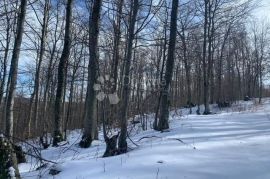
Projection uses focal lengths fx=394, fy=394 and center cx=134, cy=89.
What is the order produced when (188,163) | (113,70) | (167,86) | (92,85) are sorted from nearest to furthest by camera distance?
1. (188,163)
2. (92,85)
3. (167,86)
4. (113,70)

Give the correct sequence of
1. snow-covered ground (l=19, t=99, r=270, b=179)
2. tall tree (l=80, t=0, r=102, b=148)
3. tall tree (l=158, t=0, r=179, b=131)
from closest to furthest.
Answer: snow-covered ground (l=19, t=99, r=270, b=179), tall tree (l=80, t=0, r=102, b=148), tall tree (l=158, t=0, r=179, b=131)

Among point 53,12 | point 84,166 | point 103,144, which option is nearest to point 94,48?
point 103,144

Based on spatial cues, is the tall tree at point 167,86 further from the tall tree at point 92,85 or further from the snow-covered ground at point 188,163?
the snow-covered ground at point 188,163

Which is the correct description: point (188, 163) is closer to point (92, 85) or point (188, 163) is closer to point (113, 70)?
point (92, 85)

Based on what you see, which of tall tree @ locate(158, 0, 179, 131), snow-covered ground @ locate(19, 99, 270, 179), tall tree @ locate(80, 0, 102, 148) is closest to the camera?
snow-covered ground @ locate(19, 99, 270, 179)

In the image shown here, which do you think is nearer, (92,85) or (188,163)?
(188,163)

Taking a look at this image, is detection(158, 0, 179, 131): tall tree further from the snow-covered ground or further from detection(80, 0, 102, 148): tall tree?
the snow-covered ground

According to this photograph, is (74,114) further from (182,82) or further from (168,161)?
(168,161)

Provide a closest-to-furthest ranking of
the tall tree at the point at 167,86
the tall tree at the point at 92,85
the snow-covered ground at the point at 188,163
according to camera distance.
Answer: the snow-covered ground at the point at 188,163 < the tall tree at the point at 92,85 < the tall tree at the point at 167,86

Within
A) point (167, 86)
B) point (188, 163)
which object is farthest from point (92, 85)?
point (188, 163)

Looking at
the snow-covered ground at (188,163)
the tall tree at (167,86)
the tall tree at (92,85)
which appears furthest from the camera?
the tall tree at (167,86)

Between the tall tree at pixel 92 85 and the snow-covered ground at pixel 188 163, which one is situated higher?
the tall tree at pixel 92 85

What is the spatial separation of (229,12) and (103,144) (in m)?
16.9

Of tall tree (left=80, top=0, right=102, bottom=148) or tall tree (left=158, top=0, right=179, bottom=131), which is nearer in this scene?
tall tree (left=80, top=0, right=102, bottom=148)
